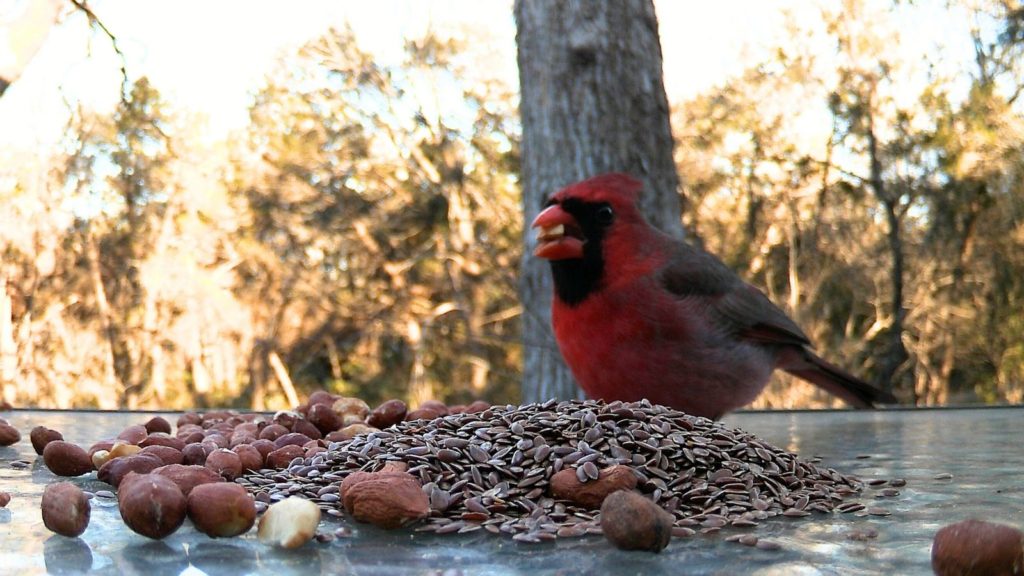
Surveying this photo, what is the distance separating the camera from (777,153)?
685 cm

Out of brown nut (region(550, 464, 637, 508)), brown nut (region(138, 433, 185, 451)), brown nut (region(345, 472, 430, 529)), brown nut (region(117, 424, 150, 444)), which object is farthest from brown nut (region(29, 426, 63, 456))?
brown nut (region(550, 464, 637, 508))

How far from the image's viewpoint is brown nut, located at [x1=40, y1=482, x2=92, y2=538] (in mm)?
895

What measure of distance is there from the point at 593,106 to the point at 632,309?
1.15 meters

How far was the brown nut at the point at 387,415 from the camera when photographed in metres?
1.62

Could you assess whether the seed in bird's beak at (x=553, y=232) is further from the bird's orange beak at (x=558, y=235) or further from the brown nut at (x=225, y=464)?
the brown nut at (x=225, y=464)

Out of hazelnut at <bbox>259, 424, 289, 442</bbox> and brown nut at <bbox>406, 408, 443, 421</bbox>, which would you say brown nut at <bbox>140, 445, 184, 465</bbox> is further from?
brown nut at <bbox>406, 408, 443, 421</bbox>

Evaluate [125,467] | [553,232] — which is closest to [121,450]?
[125,467]

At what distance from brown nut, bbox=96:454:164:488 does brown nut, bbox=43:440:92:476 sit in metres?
0.10

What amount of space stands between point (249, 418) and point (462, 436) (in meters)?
0.87

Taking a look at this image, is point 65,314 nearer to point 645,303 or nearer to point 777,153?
point 777,153

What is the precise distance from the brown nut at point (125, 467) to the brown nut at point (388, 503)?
1.13 ft

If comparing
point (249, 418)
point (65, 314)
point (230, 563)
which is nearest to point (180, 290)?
point (65, 314)

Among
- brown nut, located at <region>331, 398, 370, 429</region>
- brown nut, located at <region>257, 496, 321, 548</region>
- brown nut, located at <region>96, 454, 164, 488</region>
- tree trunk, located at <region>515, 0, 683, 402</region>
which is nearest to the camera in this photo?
brown nut, located at <region>257, 496, 321, 548</region>

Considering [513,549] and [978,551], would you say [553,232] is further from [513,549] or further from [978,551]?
[978,551]
